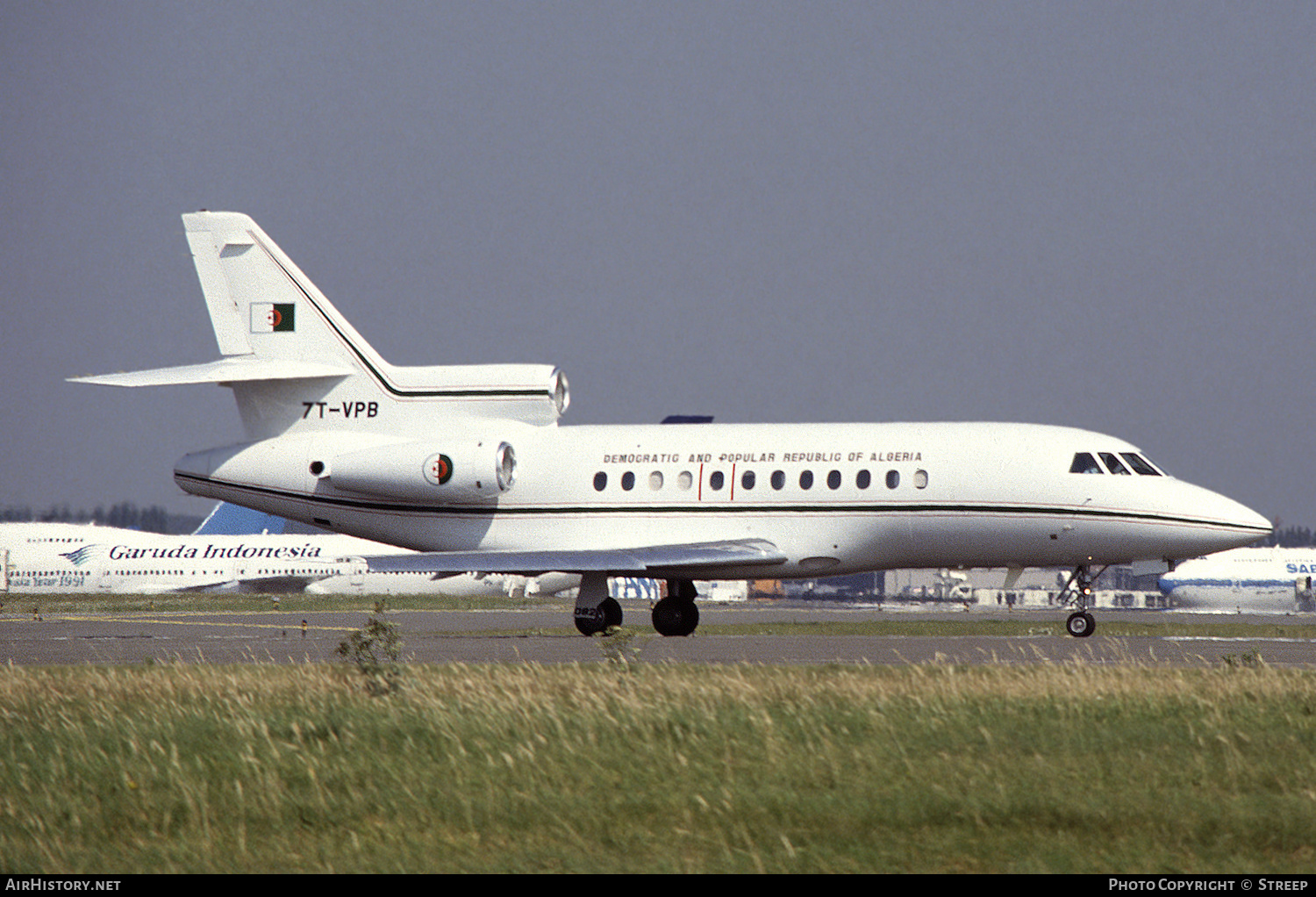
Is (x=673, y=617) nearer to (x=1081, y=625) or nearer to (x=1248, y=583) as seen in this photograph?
(x=1081, y=625)

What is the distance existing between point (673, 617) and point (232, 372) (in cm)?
1125

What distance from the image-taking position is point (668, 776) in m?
10.8

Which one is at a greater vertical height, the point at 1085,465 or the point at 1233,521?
the point at 1085,465

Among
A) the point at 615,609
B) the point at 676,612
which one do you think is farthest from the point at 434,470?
the point at 676,612

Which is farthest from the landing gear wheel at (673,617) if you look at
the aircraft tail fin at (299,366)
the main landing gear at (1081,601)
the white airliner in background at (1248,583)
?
the white airliner in background at (1248,583)

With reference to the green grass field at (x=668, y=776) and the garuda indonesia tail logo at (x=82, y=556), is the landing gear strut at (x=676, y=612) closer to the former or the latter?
the green grass field at (x=668, y=776)

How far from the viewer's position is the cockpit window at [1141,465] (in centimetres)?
2848

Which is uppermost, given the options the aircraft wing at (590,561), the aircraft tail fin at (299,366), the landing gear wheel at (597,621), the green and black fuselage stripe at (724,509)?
the aircraft tail fin at (299,366)

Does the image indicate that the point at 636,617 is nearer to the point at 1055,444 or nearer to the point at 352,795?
the point at 1055,444

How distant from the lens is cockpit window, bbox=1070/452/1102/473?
2833cm

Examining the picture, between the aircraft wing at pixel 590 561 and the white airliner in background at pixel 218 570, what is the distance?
42.0m

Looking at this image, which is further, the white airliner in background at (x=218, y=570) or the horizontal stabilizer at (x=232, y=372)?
the white airliner in background at (x=218, y=570)

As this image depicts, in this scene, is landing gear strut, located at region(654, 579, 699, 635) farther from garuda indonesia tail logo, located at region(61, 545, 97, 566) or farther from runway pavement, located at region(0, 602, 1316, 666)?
garuda indonesia tail logo, located at region(61, 545, 97, 566)

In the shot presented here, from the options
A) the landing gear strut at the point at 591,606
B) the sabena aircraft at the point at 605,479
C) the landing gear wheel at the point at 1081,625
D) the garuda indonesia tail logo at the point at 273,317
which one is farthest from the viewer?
the garuda indonesia tail logo at the point at 273,317
